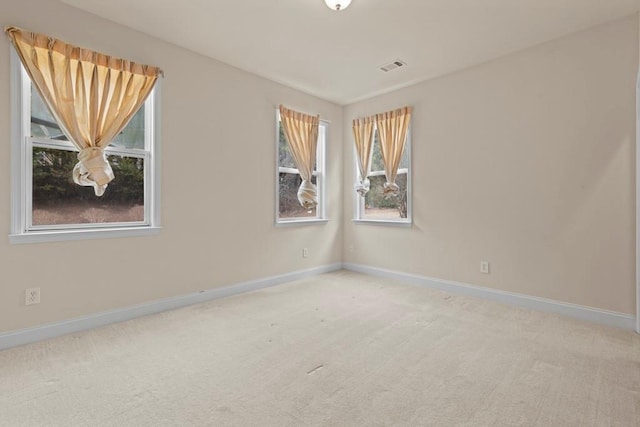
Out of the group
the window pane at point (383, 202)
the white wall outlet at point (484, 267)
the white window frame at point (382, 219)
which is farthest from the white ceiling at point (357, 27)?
the white wall outlet at point (484, 267)

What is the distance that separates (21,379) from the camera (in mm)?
1967

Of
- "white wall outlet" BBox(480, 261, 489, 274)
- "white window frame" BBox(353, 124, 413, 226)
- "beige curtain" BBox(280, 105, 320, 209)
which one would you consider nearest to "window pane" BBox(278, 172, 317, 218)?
"beige curtain" BBox(280, 105, 320, 209)

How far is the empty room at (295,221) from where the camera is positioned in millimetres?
1929

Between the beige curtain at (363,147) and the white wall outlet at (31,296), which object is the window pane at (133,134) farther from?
the beige curtain at (363,147)

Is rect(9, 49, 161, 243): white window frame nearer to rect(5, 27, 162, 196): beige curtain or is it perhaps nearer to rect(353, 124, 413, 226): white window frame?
rect(5, 27, 162, 196): beige curtain

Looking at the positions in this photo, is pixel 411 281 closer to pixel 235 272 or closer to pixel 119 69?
pixel 235 272

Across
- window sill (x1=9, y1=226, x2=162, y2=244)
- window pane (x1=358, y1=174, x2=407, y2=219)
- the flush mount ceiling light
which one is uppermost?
the flush mount ceiling light

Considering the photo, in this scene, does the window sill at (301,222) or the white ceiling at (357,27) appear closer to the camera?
the white ceiling at (357,27)

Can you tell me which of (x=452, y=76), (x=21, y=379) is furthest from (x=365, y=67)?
(x=21, y=379)

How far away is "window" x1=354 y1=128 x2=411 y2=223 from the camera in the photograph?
4.41 meters

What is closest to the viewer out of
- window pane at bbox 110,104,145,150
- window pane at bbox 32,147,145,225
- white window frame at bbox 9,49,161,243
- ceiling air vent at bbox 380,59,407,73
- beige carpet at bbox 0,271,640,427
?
beige carpet at bbox 0,271,640,427

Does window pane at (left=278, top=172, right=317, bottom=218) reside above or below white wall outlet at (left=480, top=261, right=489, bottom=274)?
above

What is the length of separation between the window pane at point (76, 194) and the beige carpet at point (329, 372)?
3.18ft

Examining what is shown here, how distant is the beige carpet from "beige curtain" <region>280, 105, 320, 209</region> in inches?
70.6
